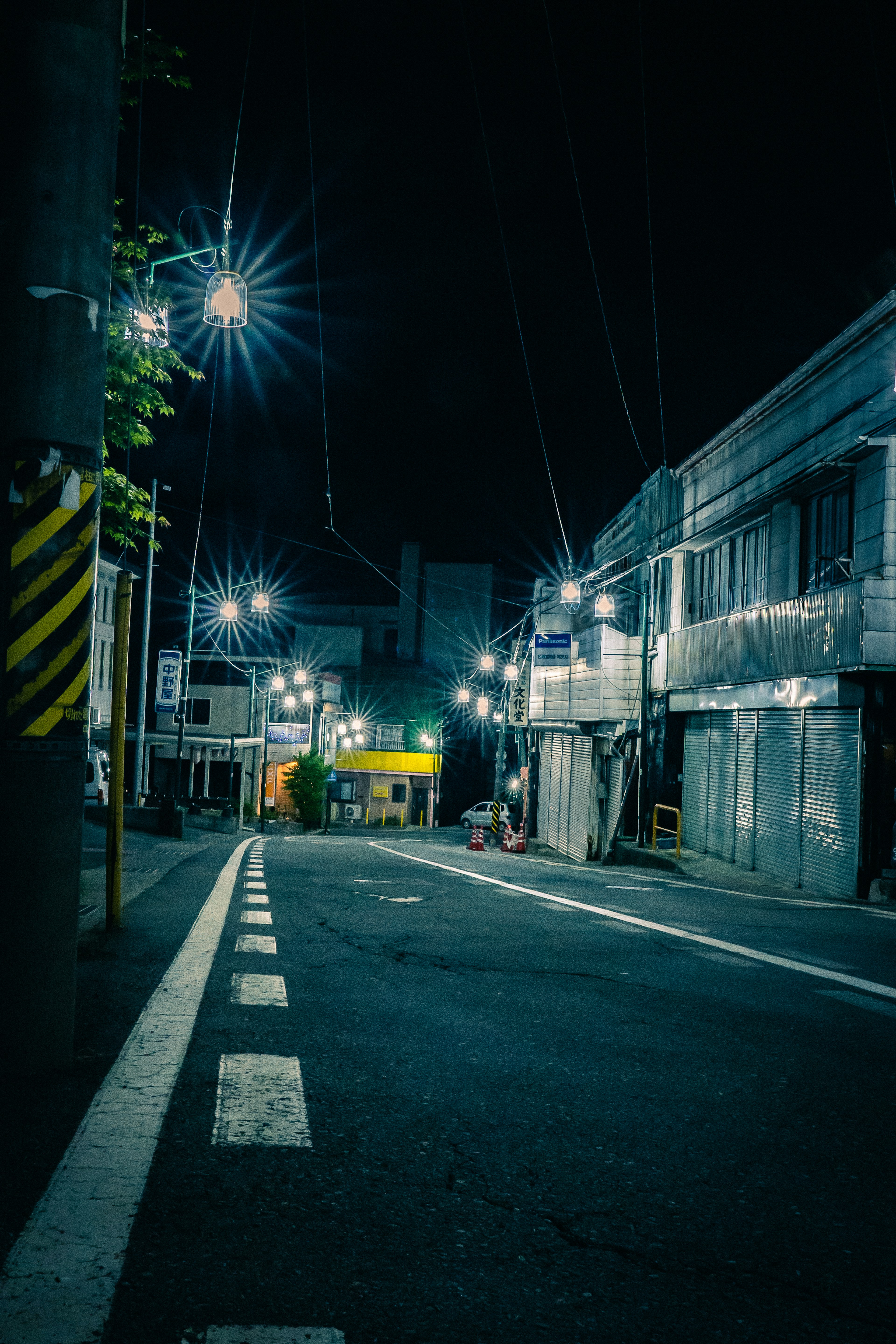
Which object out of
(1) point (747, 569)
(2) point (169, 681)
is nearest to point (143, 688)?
(2) point (169, 681)

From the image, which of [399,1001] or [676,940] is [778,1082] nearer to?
[399,1001]

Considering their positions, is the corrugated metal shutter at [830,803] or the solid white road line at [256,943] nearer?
the solid white road line at [256,943]

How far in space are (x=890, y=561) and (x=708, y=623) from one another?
7913mm

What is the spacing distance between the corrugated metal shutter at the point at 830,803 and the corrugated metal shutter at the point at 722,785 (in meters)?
3.61

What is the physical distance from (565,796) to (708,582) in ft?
48.9

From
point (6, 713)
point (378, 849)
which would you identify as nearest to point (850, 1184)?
point (6, 713)

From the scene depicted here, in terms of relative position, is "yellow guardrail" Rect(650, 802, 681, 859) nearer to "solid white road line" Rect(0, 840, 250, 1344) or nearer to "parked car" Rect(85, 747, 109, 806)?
"solid white road line" Rect(0, 840, 250, 1344)

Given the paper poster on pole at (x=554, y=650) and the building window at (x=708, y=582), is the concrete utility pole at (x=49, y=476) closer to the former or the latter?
the building window at (x=708, y=582)

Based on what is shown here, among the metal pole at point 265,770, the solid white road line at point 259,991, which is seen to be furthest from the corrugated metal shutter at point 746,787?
the metal pole at point 265,770

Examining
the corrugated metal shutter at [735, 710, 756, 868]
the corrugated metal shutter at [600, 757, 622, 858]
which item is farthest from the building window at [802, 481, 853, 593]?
the corrugated metal shutter at [600, 757, 622, 858]

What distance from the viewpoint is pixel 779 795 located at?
21156 mm

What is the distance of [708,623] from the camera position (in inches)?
992

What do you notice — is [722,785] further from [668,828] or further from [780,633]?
[780,633]

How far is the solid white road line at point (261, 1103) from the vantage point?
3521 millimetres
